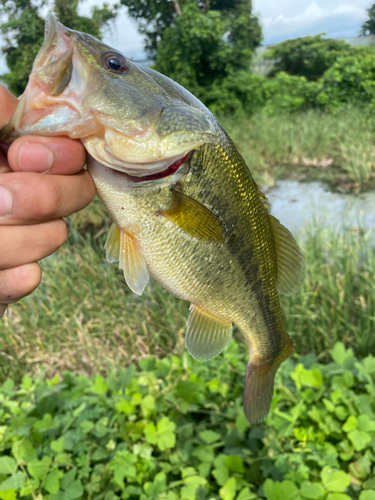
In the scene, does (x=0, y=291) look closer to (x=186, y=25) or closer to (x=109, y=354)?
(x=109, y=354)

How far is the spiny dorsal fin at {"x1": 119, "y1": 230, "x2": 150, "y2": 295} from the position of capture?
1.03m

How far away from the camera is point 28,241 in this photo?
0.96 meters

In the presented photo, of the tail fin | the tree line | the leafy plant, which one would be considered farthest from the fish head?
the tree line

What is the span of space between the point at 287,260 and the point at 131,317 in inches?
83.7

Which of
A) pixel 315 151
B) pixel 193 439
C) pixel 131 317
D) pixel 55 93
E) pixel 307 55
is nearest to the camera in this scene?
pixel 55 93

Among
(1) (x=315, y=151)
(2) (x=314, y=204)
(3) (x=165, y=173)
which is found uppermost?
(3) (x=165, y=173)

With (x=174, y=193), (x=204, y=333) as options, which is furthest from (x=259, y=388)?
(x=174, y=193)

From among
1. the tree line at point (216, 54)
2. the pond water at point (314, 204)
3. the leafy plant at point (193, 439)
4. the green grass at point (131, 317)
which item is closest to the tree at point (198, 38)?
the tree line at point (216, 54)

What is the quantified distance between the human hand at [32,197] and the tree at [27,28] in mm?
14538

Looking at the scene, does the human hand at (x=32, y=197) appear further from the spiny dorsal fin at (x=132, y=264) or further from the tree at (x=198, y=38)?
the tree at (x=198, y=38)

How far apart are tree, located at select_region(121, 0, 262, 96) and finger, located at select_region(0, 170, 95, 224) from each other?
41.4 feet

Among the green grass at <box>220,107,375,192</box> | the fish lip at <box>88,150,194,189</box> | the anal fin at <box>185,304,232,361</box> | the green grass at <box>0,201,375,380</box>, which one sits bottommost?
the green grass at <box>0,201,375,380</box>

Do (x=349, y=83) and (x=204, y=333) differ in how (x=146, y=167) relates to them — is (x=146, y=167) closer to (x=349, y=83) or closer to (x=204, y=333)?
(x=204, y=333)

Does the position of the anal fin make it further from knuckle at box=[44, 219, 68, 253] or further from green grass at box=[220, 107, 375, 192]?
green grass at box=[220, 107, 375, 192]
